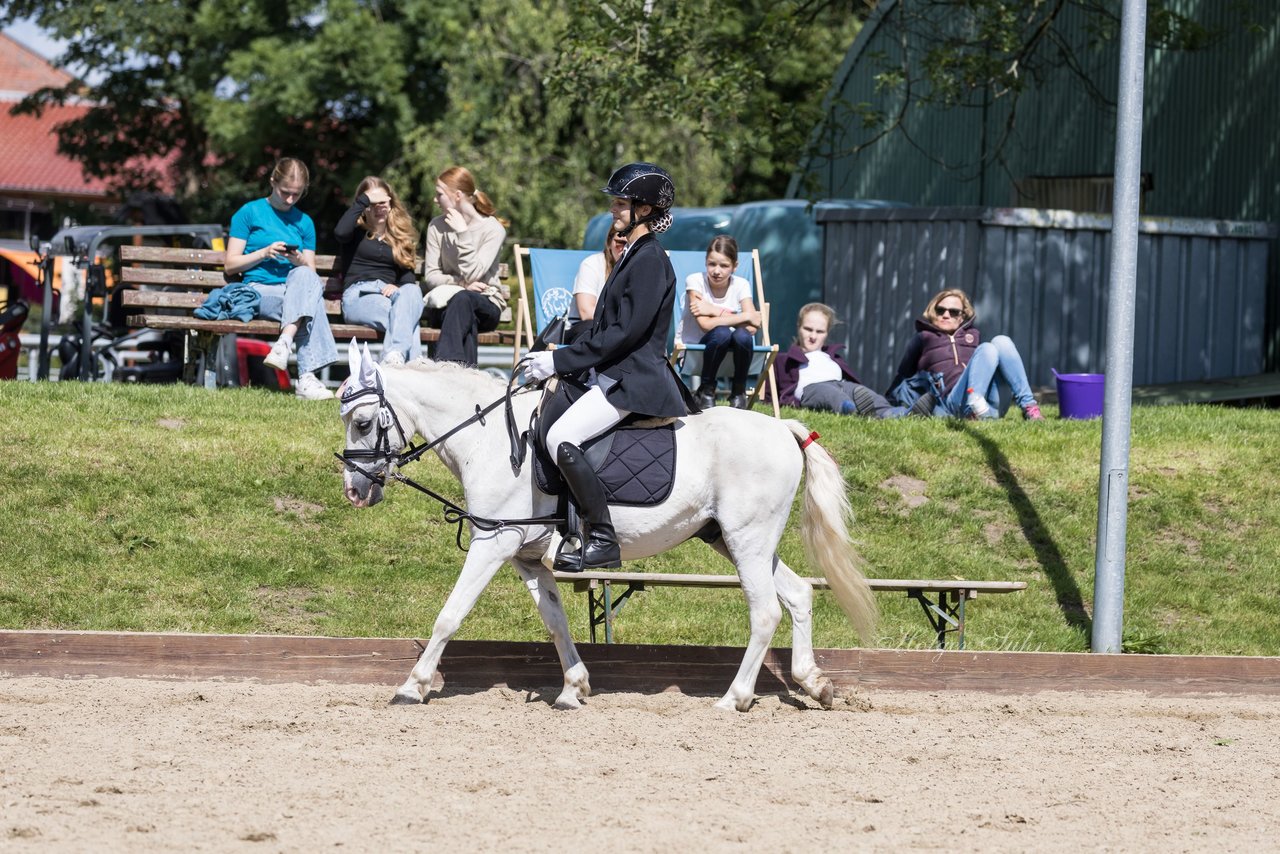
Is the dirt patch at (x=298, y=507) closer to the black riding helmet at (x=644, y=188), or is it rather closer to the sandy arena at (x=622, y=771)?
the sandy arena at (x=622, y=771)

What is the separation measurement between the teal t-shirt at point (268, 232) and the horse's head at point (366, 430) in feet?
16.1

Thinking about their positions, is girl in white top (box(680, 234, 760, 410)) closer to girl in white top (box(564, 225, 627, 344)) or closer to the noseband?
girl in white top (box(564, 225, 627, 344))

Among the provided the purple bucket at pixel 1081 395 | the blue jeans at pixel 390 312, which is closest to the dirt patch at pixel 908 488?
the purple bucket at pixel 1081 395

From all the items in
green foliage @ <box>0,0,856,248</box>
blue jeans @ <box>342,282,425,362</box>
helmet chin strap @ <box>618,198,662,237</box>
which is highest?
green foliage @ <box>0,0,856,248</box>

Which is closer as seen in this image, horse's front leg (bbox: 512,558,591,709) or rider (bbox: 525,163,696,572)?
rider (bbox: 525,163,696,572)

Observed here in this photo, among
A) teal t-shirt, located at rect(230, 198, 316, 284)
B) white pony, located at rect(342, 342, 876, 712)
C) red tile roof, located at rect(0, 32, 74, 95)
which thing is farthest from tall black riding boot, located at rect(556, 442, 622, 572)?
red tile roof, located at rect(0, 32, 74, 95)

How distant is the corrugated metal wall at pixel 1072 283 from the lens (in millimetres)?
14914

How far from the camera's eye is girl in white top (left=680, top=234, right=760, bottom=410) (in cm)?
1110

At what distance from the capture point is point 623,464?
711 centimetres

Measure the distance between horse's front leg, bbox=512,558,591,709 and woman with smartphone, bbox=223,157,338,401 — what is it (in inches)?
168

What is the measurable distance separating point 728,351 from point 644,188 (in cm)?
424

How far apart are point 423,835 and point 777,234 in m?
13.1

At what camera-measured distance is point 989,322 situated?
1497 cm

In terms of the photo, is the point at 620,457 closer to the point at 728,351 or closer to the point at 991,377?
the point at 728,351
